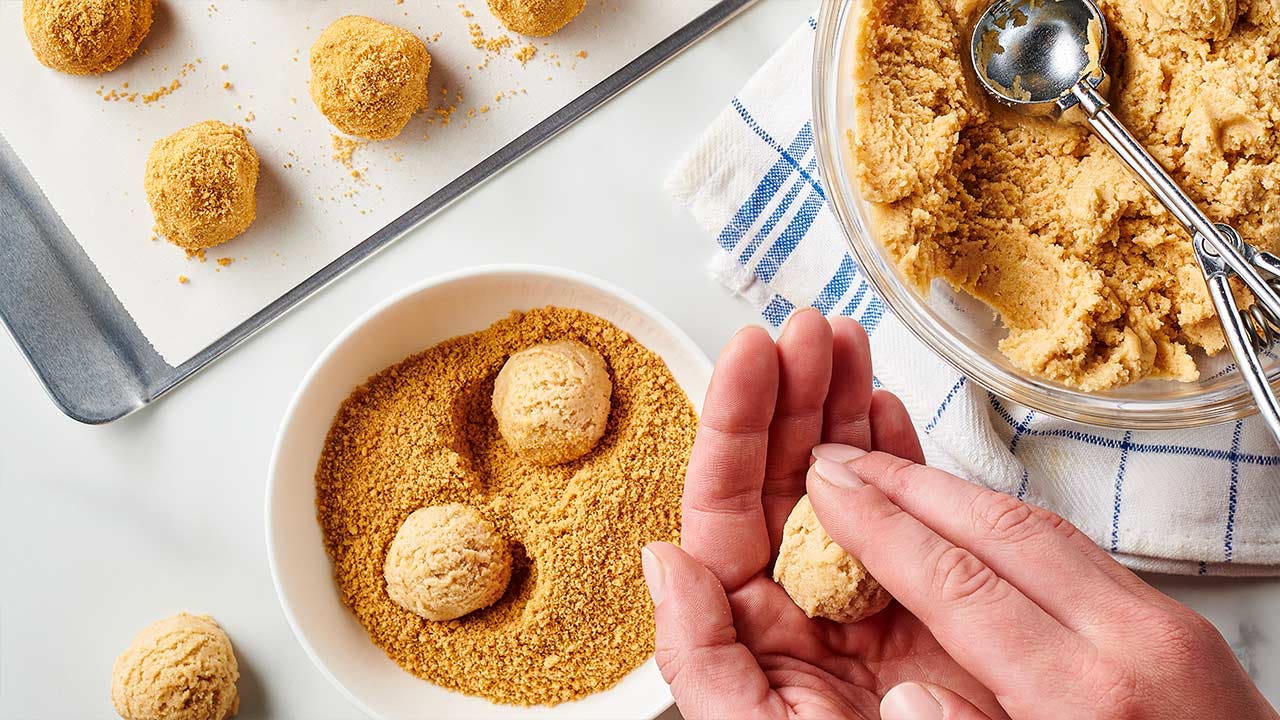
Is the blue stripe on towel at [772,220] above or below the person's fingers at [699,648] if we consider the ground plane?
above

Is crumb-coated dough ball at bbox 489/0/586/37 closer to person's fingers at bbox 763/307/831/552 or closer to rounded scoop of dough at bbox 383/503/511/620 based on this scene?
person's fingers at bbox 763/307/831/552

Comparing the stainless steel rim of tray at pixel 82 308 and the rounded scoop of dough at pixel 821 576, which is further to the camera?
the stainless steel rim of tray at pixel 82 308

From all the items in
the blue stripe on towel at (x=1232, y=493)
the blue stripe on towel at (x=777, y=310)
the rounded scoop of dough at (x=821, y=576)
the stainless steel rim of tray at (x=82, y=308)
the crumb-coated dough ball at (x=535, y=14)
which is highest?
the crumb-coated dough ball at (x=535, y=14)

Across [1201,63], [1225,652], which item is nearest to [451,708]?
[1225,652]

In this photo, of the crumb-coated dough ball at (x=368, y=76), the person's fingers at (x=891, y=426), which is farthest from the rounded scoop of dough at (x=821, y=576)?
the crumb-coated dough ball at (x=368, y=76)

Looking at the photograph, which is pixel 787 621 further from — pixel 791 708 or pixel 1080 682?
pixel 1080 682

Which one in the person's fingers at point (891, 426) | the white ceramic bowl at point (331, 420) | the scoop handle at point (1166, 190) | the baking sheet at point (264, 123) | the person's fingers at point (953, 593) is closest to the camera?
the person's fingers at point (953, 593)

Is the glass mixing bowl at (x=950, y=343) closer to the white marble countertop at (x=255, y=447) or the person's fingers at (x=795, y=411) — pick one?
the person's fingers at (x=795, y=411)

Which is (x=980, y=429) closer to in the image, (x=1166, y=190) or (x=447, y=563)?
(x=1166, y=190)
